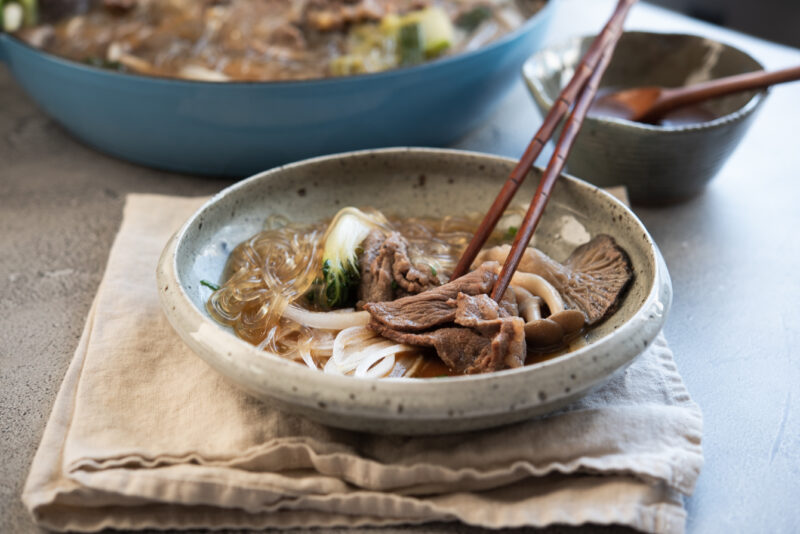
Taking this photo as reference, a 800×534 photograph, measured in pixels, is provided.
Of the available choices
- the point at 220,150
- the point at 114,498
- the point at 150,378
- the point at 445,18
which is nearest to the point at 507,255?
the point at 150,378

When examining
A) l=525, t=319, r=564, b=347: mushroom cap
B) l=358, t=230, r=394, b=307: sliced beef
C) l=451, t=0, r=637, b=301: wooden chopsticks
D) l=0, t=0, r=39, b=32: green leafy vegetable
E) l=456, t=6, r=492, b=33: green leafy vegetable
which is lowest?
l=0, t=0, r=39, b=32: green leafy vegetable

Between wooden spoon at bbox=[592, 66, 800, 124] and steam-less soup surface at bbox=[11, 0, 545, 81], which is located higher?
wooden spoon at bbox=[592, 66, 800, 124]

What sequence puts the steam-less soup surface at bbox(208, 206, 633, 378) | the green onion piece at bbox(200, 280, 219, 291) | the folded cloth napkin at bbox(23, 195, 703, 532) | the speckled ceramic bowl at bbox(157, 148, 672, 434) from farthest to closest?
the green onion piece at bbox(200, 280, 219, 291) → the steam-less soup surface at bbox(208, 206, 633, 378) → the folded cloth napkin at bbox(23, 195, 703, 532) → the speckled ceramic bowl at bbox(157, 148, 672, 434)

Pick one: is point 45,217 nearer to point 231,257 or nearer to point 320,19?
point 231,257

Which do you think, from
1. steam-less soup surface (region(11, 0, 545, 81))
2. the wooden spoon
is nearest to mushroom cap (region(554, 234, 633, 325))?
the wooden spoon

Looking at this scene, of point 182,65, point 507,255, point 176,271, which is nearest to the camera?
point 176,271

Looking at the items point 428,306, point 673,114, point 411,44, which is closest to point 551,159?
point 428,306

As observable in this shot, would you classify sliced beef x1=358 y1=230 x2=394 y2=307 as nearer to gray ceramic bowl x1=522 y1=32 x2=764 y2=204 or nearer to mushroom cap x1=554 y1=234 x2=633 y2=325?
mushroom cap x1=554 y1=234 x2=633 y2=325
